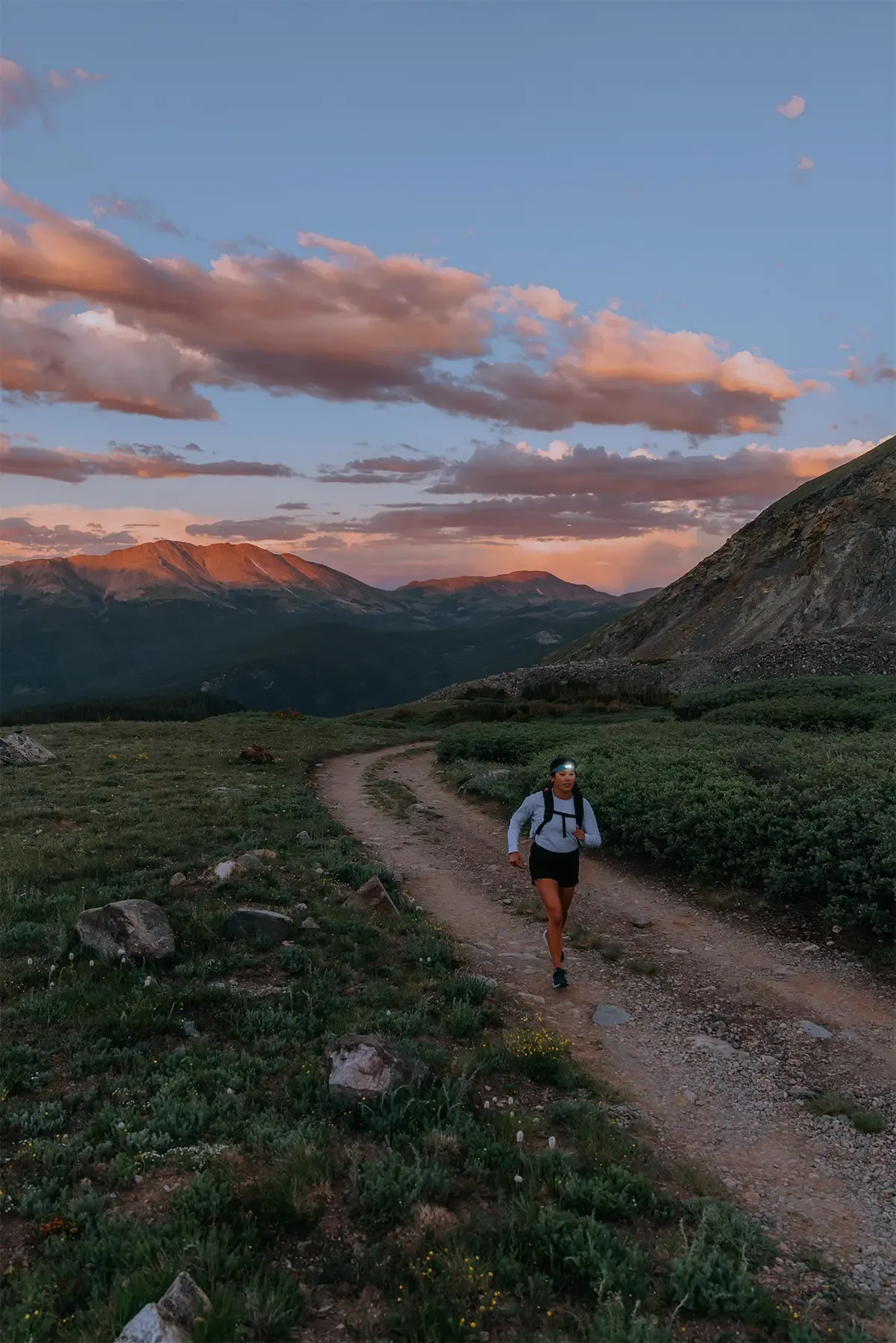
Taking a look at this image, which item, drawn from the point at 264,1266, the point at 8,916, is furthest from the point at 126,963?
the point at 264,1266

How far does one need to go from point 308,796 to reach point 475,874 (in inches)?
320

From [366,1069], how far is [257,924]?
4373 millimetres

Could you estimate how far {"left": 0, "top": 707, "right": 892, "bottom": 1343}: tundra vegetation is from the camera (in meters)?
4.61

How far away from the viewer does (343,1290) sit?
4758 mm

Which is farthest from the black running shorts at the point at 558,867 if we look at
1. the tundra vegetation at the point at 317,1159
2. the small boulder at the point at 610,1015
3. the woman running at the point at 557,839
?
the tundra vegetation at the point at 317,1159

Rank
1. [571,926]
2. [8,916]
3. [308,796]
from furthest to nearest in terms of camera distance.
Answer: [308,796], [571,926], [8,916]

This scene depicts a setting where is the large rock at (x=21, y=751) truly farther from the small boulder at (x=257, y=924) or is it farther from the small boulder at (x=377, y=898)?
the small boulder at (x=257, y=924)

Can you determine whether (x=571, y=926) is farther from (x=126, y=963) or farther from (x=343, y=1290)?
(x=343, y=1290)

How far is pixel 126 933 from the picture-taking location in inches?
373

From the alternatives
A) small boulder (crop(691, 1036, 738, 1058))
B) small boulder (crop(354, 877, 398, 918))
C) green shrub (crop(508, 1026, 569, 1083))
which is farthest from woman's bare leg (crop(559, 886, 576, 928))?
small boulder (crop(354, 877, 398, 918))

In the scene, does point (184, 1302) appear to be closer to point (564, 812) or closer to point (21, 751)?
point (564, 812)

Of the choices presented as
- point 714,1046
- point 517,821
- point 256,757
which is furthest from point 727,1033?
point 256,757

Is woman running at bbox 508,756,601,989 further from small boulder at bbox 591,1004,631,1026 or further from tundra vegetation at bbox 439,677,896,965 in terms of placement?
tundra vegetation at bbox 439,677,896,965

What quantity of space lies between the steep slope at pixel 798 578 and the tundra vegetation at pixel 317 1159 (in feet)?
190
